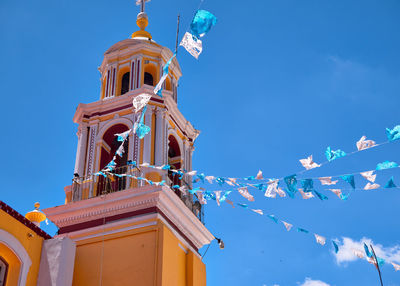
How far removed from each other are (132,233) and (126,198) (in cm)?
75

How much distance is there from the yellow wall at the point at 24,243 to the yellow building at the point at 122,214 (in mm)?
18

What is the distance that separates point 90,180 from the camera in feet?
45.4

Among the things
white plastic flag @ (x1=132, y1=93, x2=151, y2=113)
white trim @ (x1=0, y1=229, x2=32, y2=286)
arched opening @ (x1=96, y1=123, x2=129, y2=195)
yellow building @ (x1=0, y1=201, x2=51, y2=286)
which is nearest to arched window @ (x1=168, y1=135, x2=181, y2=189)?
arched opening @ (x1=96, y1=123, x2=129, y2=195)

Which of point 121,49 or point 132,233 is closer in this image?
point 132,233

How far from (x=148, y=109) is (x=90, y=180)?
2267 millimetres

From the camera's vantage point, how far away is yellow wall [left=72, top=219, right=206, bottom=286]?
11859 millimetres

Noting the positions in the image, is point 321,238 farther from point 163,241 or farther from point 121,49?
point 121,49

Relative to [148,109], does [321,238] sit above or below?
below

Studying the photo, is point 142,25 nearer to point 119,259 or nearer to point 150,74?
point 150,74

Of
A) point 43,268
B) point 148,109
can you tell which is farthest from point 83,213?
point 148,109

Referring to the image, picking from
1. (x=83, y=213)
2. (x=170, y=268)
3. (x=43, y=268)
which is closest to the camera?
(x=43, y=268)

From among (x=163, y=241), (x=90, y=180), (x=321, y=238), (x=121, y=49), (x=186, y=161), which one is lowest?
(x=321, y=238)

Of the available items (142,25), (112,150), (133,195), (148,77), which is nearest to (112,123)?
(112,150)

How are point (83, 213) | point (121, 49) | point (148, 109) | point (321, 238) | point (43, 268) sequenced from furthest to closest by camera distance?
point (121, 49) < point (148, 109) < point (83, 213) < point (43, 268) < point (321, 238)
